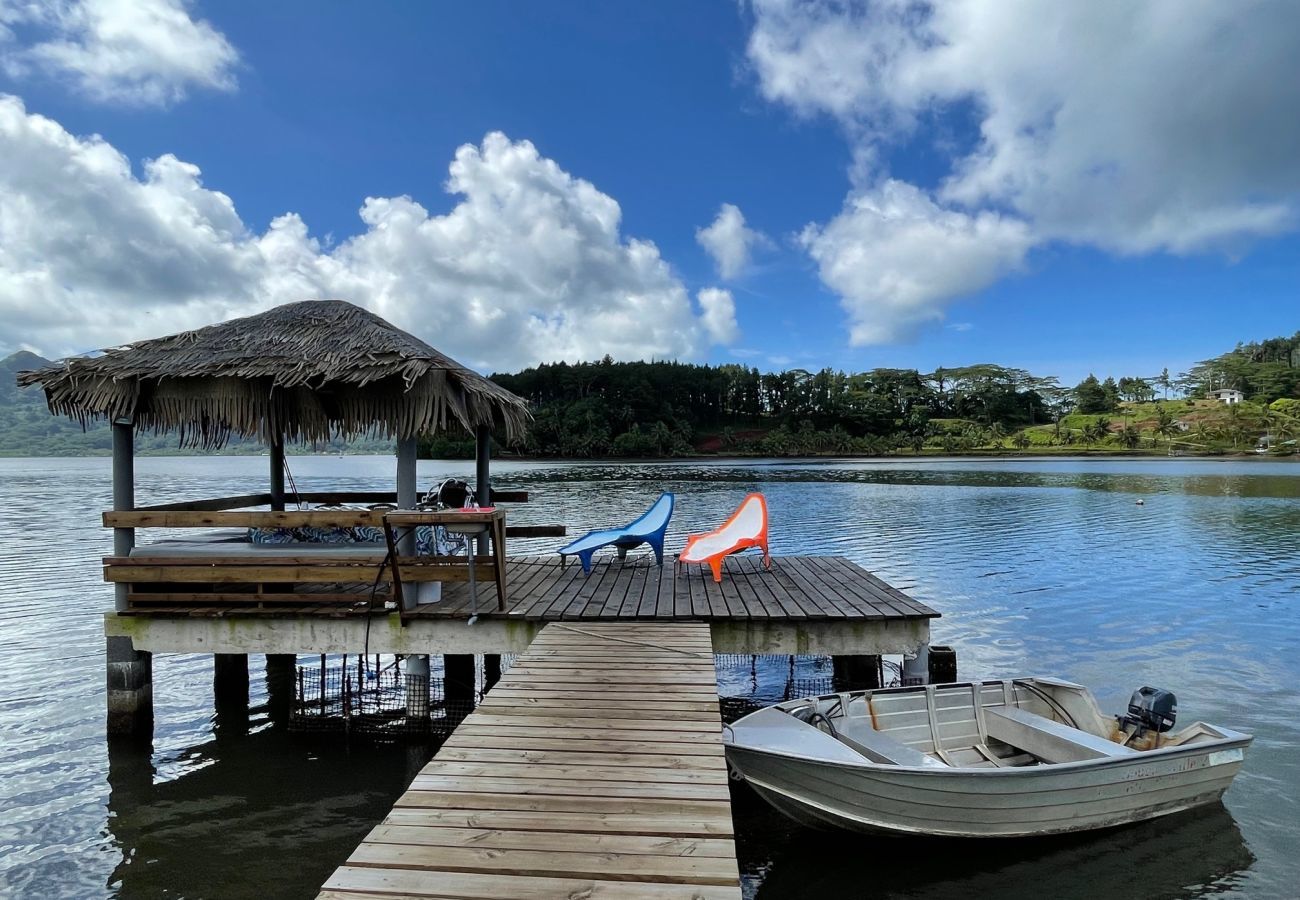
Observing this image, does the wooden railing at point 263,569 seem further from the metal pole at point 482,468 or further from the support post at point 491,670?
the support post at point 491,670

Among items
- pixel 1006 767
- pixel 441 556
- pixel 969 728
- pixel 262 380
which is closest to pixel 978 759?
pixel 969 728

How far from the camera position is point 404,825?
3.24 m

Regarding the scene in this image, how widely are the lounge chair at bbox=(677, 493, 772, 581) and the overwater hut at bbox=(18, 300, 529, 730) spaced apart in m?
3.43

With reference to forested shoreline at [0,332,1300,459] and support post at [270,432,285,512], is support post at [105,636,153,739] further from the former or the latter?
forested shoreline at [0,332,1300,459]

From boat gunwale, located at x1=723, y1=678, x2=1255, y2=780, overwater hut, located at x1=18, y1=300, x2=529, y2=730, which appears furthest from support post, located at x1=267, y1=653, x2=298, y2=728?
boat gunwale, located at x1=723, y1=678, x2=1255, y2=780

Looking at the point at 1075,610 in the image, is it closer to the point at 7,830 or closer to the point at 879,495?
the point at 7,830

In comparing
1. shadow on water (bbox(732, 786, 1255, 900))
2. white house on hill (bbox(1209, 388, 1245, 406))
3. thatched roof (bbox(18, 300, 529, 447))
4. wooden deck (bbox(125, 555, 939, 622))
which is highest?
white house on hill (bbox(1209, 388, 1245, 406))

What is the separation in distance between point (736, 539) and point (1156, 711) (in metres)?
4.75

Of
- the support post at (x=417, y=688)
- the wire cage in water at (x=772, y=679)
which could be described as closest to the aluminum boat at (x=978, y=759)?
the wire cage in water at (x=772, y=679)

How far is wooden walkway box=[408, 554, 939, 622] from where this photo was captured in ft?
23.2

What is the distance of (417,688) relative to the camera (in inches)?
318

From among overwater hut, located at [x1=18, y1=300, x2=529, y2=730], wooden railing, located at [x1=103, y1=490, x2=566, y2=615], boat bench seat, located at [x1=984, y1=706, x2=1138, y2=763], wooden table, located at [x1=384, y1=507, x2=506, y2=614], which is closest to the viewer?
boat bench seat, located at [x1=984, y1=706, x2=1138, y2=763]

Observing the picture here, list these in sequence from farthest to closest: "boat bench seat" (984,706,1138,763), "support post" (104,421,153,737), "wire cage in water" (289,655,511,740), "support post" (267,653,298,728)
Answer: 1. "support post" (267,653,298,728)
2. "wire cage in water" (289,655,511,740)
3. "support post" (104,421,153,737)
4. "boat bench seat" (984,706,1138,763)

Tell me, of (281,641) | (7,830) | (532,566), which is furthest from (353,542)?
(7,830)
